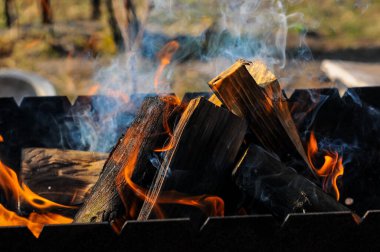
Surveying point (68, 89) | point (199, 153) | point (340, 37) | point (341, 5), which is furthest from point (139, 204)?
point (341, 5)

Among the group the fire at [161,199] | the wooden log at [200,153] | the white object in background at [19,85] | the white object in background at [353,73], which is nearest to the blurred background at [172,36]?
the white object in background at [353,73]

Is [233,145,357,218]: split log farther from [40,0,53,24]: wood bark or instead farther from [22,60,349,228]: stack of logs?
[40,0,53,24]: wood bark

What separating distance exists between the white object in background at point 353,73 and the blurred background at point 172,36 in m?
0.19

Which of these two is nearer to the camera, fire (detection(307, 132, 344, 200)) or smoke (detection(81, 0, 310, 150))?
fire (detection(307, 132, 344, 200))

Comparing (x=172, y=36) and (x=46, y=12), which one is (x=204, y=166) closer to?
(x=172, y=36)

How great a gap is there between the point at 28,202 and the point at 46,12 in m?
4.51

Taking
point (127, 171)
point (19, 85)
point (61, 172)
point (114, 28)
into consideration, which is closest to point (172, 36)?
point (114, 28)

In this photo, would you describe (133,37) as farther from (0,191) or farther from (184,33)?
(0,191)

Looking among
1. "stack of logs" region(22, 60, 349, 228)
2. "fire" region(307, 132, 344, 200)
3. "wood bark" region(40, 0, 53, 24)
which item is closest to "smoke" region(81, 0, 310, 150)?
"wood bark" region(40, 0, 53, 24)

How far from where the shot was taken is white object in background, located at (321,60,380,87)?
15.5ft

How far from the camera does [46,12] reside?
6.63 meters

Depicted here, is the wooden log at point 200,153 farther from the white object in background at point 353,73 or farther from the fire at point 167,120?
the white object in background at point 353,73

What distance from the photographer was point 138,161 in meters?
2.33

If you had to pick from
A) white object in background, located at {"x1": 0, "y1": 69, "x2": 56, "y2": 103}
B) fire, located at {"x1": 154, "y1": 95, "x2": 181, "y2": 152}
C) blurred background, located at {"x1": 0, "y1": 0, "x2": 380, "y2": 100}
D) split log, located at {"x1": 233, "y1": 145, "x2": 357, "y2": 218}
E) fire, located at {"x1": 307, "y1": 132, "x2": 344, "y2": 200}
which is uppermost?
fire, located at {"x1": 154, "y1": 95, "x2": 181, "y2": 152}
